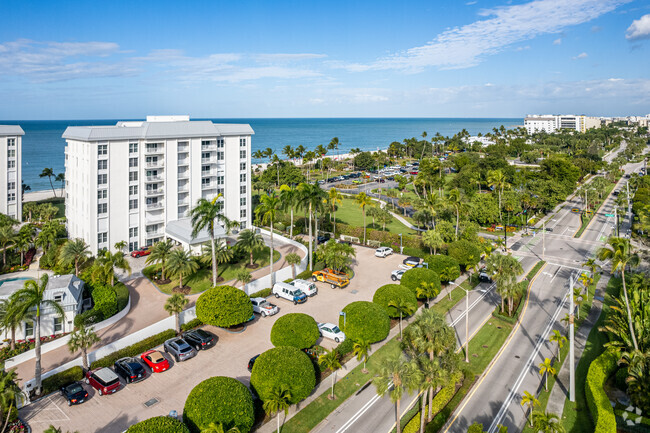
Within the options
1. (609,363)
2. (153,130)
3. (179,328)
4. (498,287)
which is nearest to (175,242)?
(153,130)

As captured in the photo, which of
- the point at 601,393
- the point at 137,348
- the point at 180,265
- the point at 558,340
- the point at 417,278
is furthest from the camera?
the point at 180,265

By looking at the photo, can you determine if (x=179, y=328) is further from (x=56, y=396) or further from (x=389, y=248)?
(x=389, y=248)

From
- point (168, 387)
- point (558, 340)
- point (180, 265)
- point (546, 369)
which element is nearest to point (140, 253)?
point (180, 265)

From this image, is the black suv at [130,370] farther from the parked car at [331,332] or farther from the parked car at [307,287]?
the parked car at [307,287]

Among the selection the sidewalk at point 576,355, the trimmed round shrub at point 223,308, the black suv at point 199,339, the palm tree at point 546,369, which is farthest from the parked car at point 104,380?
the palm tree at point 546,369

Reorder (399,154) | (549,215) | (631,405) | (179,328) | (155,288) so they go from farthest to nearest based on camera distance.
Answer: (399,154) < (549,215) < (155,288) < (179,328) < (631,405)

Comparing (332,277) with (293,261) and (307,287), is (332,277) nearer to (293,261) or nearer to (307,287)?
(307,287)

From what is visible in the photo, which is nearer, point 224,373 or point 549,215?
point 224,373
